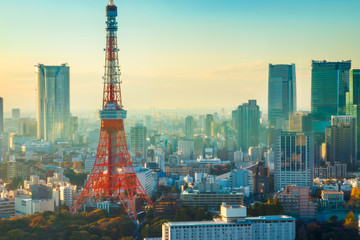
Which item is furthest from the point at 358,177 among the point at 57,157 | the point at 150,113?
the point at 57,157

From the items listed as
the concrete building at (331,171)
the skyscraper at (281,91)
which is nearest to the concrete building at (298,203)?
the concrete building at (331,171)

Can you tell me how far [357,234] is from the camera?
10.1 m

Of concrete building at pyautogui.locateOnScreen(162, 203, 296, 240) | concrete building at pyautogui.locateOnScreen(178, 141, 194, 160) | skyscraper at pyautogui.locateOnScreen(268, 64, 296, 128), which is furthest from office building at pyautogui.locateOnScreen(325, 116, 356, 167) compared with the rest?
concrete building at pyautogui.locateOnScreen(162, 203, 296, 240)

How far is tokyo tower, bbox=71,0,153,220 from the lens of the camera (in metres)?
12.8

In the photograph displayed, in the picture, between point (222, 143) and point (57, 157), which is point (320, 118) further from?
point (57, 157)

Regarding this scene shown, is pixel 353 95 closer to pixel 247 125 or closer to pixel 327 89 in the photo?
pixel 327 89

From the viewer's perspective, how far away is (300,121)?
1003 inches

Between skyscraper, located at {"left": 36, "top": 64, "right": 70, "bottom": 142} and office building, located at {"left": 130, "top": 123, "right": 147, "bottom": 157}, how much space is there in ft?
21.0

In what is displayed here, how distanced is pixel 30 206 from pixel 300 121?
15.8 m

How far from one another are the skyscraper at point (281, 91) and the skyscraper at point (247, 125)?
57.3 inches

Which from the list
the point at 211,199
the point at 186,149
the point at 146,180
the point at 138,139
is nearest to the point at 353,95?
the point at 186,149

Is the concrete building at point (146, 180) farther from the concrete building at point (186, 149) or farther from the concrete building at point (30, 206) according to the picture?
the concrete building at point (186, 149)

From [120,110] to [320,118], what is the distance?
15166mm

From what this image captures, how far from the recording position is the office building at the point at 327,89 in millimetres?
26562
